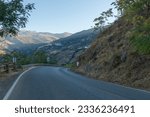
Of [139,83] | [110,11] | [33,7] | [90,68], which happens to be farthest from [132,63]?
[110,11]

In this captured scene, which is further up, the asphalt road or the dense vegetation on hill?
the dense vegetation on hill

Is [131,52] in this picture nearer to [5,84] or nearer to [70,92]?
[5,84]

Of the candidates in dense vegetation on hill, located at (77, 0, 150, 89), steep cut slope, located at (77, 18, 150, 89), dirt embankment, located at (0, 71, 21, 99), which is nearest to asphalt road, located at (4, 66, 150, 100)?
dirt embankment, located at (0, 71, 21, 99)

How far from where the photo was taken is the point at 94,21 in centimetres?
11144

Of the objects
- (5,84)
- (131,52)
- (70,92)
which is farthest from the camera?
(131,52)

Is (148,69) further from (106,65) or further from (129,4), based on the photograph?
(106,65)

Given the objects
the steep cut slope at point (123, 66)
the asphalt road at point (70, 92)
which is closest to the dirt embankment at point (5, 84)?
the asphalt road at point (70, 92)

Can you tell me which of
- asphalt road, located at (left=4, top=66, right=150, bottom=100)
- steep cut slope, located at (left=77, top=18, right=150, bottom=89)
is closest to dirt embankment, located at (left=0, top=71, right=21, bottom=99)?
asphalt road, located at (left=4, top=66, right=150, bottom=100)

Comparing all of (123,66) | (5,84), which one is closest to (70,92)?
(5,84)

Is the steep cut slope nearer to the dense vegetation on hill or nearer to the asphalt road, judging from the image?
the dense vegetation on hill

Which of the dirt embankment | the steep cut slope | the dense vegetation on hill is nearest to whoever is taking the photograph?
the dirt embankment

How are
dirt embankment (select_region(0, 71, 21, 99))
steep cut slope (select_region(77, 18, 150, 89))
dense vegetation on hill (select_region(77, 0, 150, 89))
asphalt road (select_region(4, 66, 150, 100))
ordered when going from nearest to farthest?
1. asphalt road (select_region(4, 66, 150, 100))
2. dirt embankment (select_region(0, 71, 21, 99))
3. dense vegetation on hill (select_region(77, 0, 150, 89))
4. steep cut slope (select_region(77, 18, 150, 89))

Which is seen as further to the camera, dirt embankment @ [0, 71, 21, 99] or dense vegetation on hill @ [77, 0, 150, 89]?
dense vegetation on hill @ [77, 0, 150, 89]

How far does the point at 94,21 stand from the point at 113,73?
256 feet
